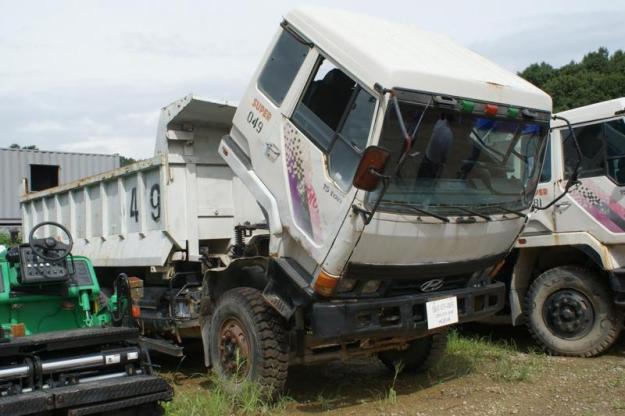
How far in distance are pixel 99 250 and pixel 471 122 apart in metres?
4.69

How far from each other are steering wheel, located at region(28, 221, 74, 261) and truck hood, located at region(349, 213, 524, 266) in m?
2.13

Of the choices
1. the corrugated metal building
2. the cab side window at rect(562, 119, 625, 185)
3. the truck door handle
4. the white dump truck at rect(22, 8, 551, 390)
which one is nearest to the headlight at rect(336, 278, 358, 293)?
the white dump truck at rect(22, 8, 551, 390)

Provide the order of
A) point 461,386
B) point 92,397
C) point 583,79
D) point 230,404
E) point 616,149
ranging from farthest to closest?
point 583,79 < point 616,149 < point 461,386 < point 230,404 < point 92,397

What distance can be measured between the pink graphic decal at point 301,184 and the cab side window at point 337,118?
10cm

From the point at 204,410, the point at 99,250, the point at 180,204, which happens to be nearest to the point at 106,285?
the point at 99,250

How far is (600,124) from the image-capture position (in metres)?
6.60

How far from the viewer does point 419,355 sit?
20.0 ft

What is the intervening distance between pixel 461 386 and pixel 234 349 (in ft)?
6.64

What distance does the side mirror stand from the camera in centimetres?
402

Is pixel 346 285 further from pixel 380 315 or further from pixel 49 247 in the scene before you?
pixel 49 247

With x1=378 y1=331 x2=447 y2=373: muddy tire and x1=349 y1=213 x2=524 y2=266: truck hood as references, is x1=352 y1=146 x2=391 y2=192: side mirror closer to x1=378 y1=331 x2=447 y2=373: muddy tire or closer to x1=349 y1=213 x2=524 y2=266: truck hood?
x1=349 y1=213 x2=524 y2=266: truck hood

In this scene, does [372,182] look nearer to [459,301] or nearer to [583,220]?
[459,301]

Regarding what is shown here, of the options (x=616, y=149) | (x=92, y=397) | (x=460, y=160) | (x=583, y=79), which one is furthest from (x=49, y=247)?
(x=583, y=79)

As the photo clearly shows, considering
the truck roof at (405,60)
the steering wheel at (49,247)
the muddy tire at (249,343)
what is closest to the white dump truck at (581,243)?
the truck roof at (405,60)
